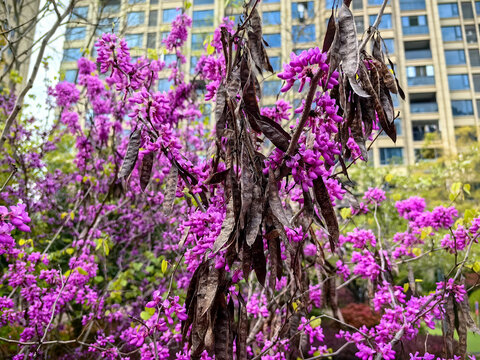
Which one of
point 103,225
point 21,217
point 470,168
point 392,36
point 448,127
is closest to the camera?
point 21,217

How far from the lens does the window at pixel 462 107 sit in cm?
Result: 2799

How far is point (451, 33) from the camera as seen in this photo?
96.1 ft

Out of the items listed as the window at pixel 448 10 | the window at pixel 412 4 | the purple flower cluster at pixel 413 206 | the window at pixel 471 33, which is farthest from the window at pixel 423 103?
the purple flower cluster at pixel 413 206

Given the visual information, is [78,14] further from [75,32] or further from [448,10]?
[448,10]

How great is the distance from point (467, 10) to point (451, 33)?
7.38 ft

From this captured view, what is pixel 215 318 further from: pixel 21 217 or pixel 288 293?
pixel 288 293

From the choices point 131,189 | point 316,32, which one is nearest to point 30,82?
point 131,189

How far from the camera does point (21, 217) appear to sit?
4.06 feet

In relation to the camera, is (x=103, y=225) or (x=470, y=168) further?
(x=470, y=168)

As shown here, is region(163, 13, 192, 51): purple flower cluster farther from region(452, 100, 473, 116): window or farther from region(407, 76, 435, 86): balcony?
region(452, 100, 473, 116): window

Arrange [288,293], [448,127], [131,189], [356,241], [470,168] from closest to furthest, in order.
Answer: [288,293] < [356,241] < [131,189] < [470,168] < [448,127]

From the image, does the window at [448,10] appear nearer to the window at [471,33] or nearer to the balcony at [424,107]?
the window at [471,33]

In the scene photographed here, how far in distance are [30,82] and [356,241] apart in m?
3.50

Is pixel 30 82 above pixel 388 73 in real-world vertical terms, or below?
above
